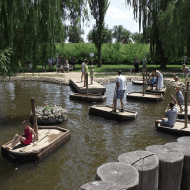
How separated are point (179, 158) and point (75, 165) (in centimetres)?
308

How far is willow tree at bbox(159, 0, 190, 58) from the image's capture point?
23.9 meters

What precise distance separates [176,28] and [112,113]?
16.7 m

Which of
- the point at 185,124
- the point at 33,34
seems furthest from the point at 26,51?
the point at 185,124

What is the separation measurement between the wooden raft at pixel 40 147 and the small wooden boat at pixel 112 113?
299cm

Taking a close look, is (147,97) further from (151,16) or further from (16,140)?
(151,16)

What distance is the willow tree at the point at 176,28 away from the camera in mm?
23906

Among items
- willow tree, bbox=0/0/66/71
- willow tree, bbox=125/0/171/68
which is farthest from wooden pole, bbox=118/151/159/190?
willow tree, bbox=125/0/171/68

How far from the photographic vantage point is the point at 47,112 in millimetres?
10820

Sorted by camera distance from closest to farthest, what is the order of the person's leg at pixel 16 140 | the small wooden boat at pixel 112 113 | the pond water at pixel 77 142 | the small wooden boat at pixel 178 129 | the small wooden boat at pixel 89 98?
the pond water at pixel 77 142 → the person's leg at pixel 16 140 → the small wooden boat at pixel 178 129 → the small wooden boat at pixel 112 113 → the small wooden boat at pixel 89 98

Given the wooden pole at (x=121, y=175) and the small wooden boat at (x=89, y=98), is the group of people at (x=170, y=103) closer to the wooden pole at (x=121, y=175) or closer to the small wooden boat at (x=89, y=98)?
the small wooden boat at (x=89, y=98)

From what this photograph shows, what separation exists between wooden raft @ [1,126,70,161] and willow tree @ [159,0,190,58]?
1904 centimetres

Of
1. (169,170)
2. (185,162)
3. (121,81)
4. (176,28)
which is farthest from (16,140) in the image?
(176,28)

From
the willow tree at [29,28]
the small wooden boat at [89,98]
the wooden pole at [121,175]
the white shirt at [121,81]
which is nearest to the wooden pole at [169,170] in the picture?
the wooden pole at [121,175]

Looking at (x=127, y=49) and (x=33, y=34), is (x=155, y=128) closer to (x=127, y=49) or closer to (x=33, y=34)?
(x=33, y=34)
